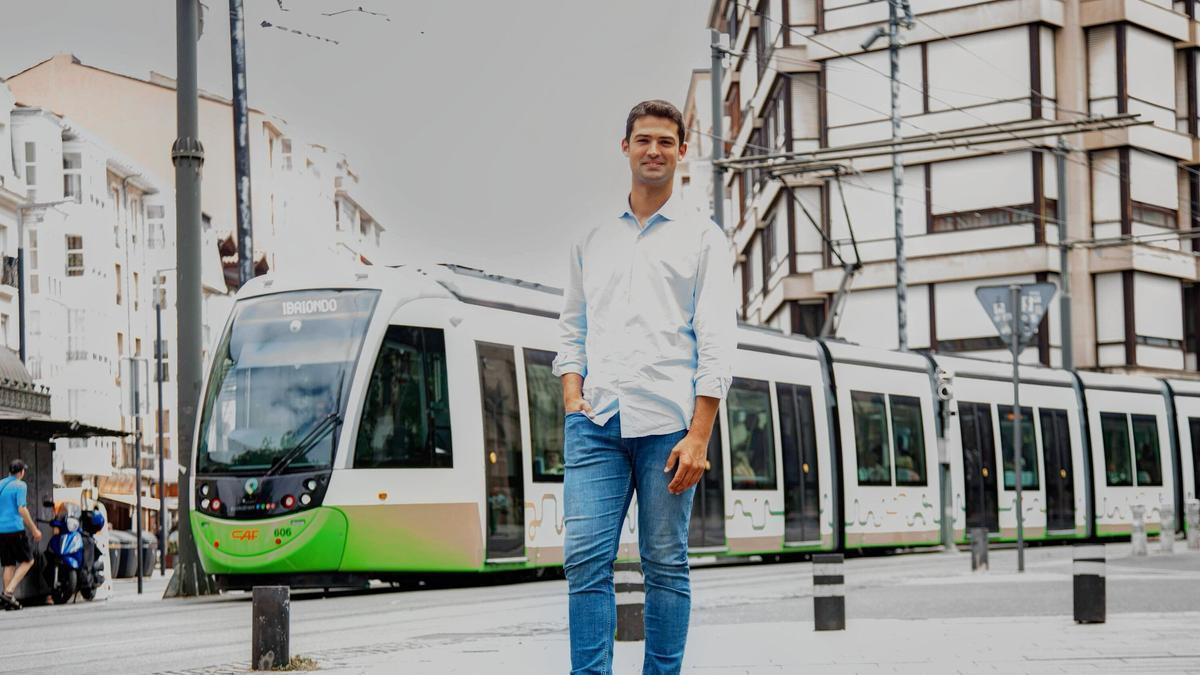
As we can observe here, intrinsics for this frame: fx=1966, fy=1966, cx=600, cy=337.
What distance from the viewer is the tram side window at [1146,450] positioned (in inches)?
1355

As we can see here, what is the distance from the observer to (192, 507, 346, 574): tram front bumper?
1794cm

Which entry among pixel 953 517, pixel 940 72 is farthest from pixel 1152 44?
pixel 953 517

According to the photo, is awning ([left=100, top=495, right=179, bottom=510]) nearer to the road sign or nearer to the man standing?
the road sign

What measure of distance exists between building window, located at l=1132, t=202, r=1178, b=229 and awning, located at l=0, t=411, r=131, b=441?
29897mm

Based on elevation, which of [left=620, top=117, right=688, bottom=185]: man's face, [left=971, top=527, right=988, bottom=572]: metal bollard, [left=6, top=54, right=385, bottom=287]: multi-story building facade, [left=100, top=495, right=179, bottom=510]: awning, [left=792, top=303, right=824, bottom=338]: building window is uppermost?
[left=6, top=54, right=385, bottom=287]: multi-story building facade

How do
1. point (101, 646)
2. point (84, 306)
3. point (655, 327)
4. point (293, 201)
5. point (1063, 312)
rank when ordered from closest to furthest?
point (655, 327) → point (101, 646) → point (1063, 312) → point (84, 306) → point (293, 201)

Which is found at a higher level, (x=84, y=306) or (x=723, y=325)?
(x=84, y=306)

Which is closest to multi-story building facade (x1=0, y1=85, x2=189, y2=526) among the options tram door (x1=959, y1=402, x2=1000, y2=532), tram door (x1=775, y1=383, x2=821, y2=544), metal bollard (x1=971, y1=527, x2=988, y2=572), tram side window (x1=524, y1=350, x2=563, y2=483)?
tram door (x1=959, y1=402, x2=1000, y2=532)

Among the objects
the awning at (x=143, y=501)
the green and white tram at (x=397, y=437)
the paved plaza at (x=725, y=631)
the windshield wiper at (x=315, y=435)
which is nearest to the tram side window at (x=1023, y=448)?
the green and white tram at (x=397, y=437)

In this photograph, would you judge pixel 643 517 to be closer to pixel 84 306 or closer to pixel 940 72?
pixel 940 72

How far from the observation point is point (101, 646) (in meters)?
12.6

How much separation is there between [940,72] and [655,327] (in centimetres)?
4251

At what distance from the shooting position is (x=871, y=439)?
90.9 feet

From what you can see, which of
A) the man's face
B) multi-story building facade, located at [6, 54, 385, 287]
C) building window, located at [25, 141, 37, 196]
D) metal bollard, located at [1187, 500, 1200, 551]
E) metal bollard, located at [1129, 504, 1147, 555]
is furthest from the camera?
multi-story building facade, located at [6, 54, 385, 287]
